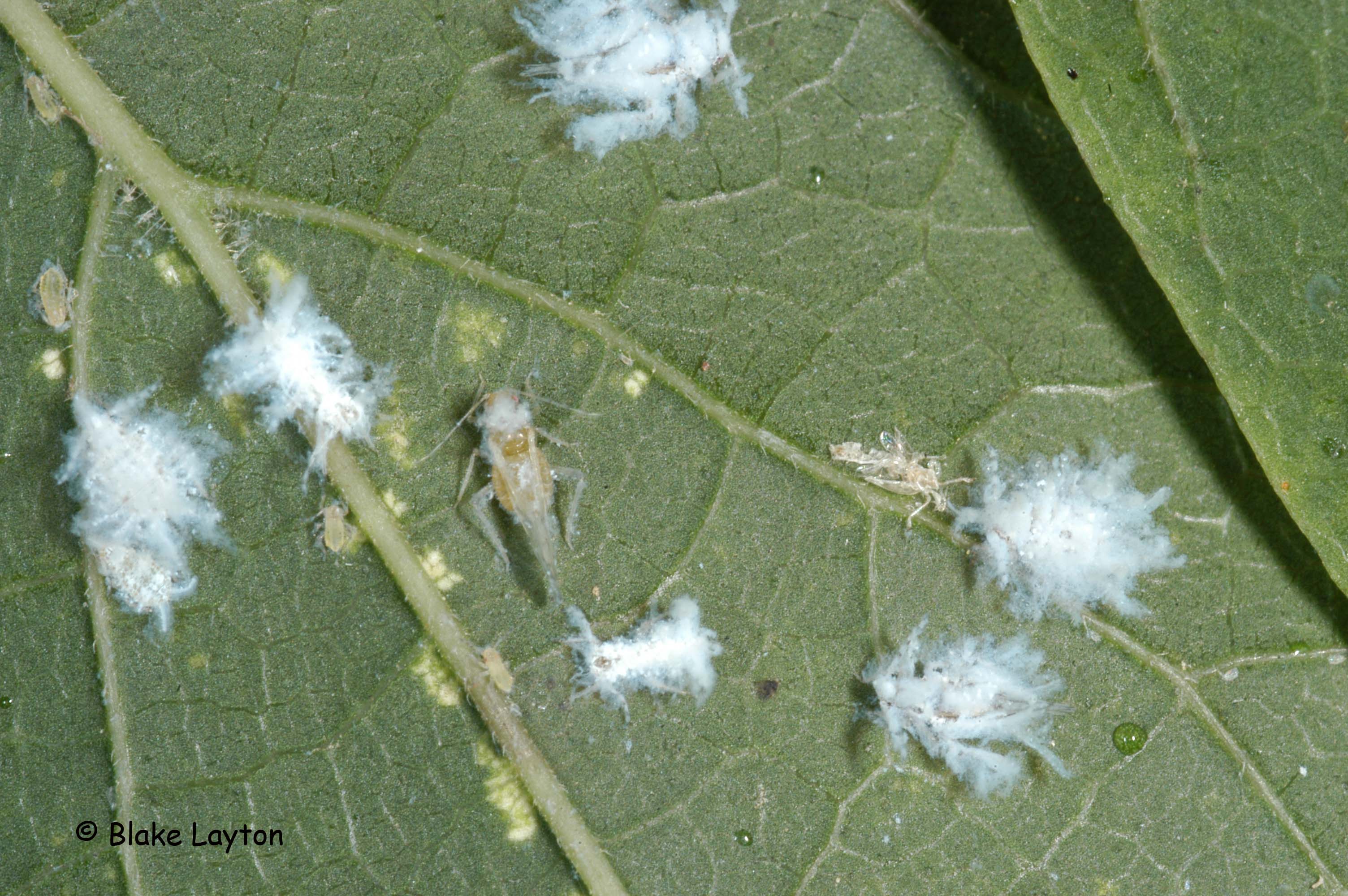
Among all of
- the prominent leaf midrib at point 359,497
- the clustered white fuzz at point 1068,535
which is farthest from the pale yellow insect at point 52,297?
the clustered white fuzz at point 1068,535

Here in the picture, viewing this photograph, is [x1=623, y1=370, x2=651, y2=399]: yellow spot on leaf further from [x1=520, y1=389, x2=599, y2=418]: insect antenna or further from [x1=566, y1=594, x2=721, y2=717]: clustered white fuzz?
[x1=566, y1=594, x2=721, y2=717]: clustered white fuzz

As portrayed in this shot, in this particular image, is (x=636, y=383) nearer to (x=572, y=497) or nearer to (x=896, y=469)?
(x=572, y=497)

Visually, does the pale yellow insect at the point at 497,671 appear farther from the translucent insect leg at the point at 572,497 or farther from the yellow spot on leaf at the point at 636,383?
the yellow spot on leaf at the point at 636,383

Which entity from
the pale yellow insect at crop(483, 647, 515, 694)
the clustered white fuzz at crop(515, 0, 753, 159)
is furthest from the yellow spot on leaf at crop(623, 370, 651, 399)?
the pale yellow insect at crop(483, 647, 515, 694)

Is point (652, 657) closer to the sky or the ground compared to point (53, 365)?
closer to the ground

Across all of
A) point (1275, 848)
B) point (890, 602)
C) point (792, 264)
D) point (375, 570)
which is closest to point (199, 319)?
point (375, 570)

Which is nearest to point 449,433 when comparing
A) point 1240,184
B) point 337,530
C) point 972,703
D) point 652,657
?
point 337,530
